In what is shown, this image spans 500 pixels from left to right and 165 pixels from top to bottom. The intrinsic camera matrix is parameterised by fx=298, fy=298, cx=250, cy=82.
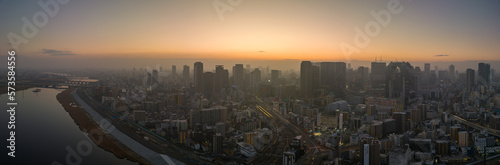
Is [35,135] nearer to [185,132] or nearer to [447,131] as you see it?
[185,132]

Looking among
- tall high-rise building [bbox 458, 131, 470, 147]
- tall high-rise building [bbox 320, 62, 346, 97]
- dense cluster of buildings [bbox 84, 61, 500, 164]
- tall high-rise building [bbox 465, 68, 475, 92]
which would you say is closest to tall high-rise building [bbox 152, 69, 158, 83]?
dense cluster of buildings [bbox 84, 61, 500, 164]

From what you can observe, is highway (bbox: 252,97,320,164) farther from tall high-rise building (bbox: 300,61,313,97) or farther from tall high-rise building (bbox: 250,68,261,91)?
tall high-rise building (bbox: 250,68,261,91)

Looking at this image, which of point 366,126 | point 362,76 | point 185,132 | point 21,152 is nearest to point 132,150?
point 185,132

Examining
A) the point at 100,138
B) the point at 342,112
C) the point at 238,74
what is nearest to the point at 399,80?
the point at 342,112

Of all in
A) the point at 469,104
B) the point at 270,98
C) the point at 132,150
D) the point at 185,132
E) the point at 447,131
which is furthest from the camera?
the point at 270,98

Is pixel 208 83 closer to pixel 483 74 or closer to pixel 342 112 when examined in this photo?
pixel 342 112

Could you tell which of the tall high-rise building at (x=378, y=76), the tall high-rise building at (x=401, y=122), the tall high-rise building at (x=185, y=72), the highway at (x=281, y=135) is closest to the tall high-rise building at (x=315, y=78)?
the tall high-rise building at (x=378, y=76)
